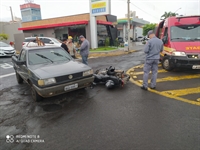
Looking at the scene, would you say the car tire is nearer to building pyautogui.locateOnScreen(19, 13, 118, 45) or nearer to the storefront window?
building pyautogui.locateOnScreen(19, 13, 118, 45)

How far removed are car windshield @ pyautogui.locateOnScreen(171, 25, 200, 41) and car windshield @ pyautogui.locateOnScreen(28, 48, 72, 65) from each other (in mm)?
4875

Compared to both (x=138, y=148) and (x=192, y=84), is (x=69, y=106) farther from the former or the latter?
(x=192, y=84)

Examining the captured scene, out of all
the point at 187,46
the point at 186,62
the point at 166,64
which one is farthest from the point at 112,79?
the point at 187,46

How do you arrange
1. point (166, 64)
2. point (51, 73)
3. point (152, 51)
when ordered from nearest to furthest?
point (51, 73) < point (152, 51) < point (166, 64)

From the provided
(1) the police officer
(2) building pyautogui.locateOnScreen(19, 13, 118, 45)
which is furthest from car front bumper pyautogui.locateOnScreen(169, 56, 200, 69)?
(2) building pyautogui.locateOnScreen(19, 13, 118, 45)

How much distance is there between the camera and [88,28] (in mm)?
18328

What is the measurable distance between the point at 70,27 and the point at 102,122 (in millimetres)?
20072

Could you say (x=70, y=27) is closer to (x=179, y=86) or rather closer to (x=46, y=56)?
(x=46, y=56)

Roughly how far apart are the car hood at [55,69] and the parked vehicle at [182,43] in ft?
13.2

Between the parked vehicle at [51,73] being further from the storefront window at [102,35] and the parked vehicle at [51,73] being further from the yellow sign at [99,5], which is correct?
the storefront window at [102,35]

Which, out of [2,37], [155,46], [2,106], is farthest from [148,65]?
[2,37]

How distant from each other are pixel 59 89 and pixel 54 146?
1633mm

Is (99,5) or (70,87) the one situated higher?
(99,5)

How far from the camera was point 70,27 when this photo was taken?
69.7 ft
